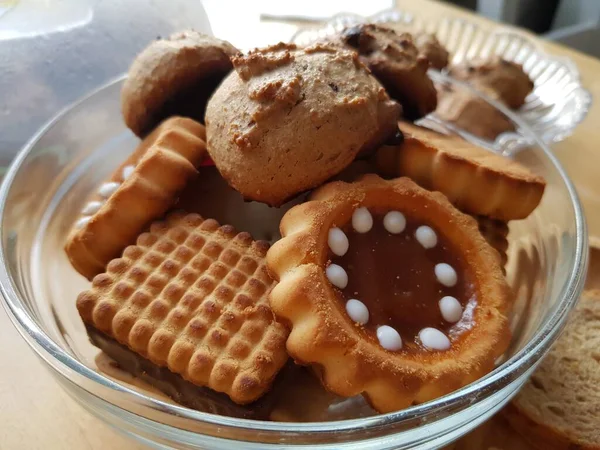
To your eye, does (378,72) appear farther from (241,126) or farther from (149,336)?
(149,336)

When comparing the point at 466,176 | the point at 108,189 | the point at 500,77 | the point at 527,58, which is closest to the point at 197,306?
the point at 108,189

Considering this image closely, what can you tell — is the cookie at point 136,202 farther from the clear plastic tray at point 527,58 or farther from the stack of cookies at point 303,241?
the clear plastic tray at point 527,58

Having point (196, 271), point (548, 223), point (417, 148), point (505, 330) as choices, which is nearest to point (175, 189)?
point (196, 271)

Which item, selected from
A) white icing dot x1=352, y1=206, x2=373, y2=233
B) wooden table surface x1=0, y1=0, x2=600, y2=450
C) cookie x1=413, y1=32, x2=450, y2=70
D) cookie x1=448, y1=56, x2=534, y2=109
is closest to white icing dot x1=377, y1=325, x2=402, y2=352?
white icing dot x1=352, y1=206, x2=373, y2=233

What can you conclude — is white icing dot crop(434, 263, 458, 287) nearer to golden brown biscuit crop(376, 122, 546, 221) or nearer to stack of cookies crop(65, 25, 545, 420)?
stack of cookies crop(65, 25, 545, 420)

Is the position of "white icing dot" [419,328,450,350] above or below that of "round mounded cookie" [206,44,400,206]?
below

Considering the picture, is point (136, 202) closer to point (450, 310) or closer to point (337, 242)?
point (337, 242)
